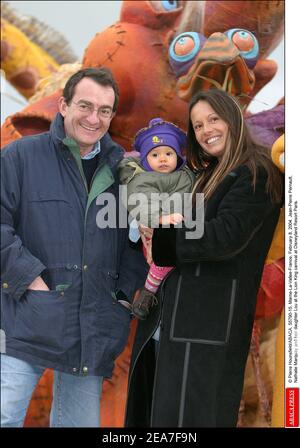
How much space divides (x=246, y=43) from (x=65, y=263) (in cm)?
78

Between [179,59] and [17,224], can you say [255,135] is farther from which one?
[17,224]

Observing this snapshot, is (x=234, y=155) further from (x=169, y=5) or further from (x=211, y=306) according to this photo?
(x=169, y=5)

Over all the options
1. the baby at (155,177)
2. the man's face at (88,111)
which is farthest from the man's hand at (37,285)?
the man's face at (88,111)

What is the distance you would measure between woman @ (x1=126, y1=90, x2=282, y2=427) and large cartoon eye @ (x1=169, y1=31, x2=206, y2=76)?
12.8 inches

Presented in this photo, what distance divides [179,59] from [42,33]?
61 cm

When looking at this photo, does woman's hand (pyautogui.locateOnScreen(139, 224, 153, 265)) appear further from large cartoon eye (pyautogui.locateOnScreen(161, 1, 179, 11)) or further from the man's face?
large cartoon eye (pyautogui.locateOnScreen(161, 1, 179, 11))

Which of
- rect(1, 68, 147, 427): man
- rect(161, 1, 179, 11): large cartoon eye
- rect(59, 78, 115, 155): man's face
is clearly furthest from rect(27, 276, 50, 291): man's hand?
rect(161, 1, 179, 11): large cartoon eye

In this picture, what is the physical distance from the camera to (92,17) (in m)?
1.87

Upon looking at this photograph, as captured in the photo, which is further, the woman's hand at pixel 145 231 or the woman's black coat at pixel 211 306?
the woman's hand at pixel 145 231

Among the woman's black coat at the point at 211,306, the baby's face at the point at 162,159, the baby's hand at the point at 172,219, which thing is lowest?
the woman's black coat at the point at 211,306

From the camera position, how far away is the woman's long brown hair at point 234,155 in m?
1.41

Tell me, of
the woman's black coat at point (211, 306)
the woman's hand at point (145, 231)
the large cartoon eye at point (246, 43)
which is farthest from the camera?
the large cartoon eye at point (246, 43)

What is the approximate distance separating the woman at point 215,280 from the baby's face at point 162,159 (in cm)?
7

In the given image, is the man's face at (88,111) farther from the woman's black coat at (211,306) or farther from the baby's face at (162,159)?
the woman's black coat at (211,306)
